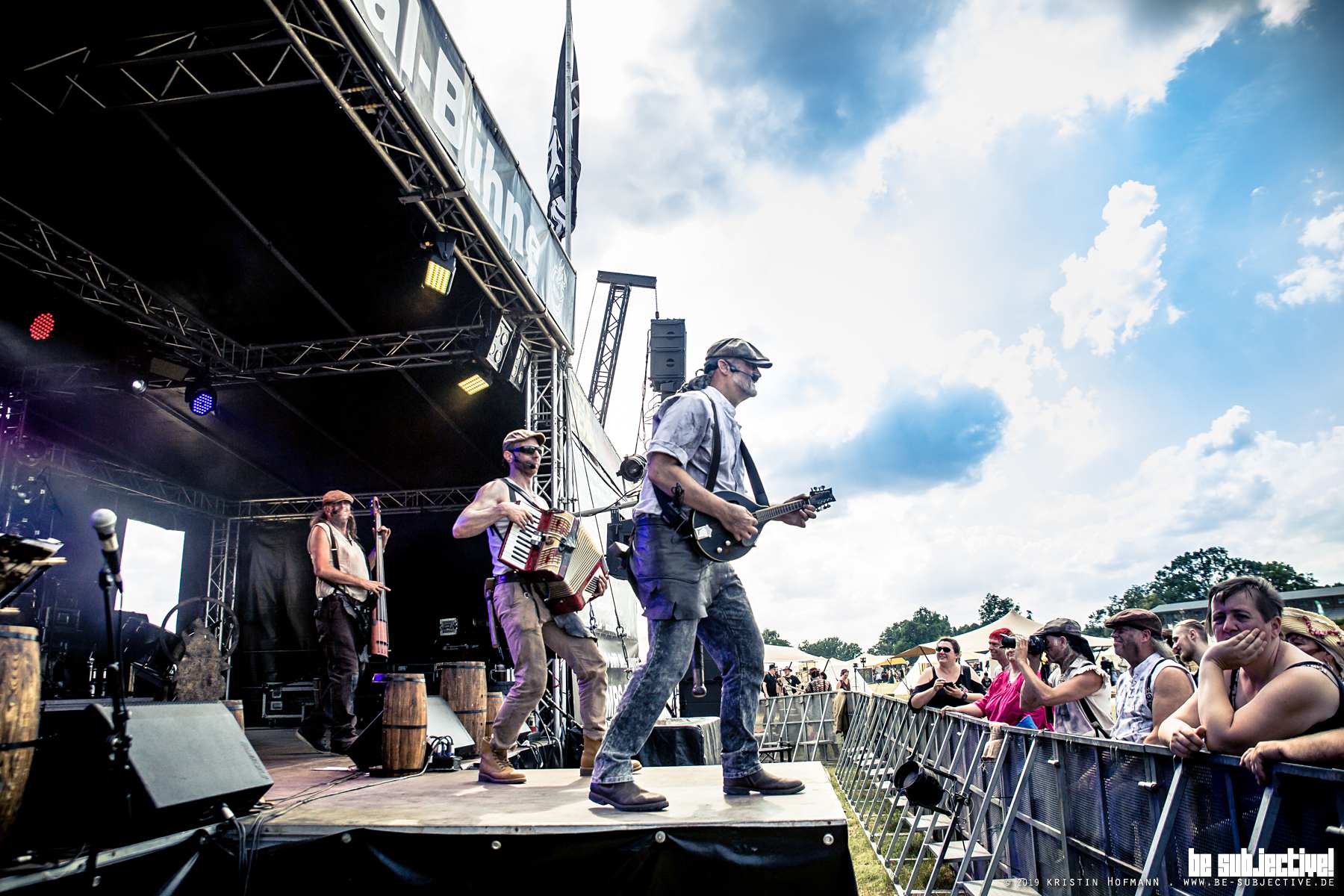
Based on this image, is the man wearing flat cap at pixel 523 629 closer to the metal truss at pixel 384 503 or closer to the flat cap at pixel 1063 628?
the flat cap at pixel 1063 628

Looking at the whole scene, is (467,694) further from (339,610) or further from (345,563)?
(345,563)

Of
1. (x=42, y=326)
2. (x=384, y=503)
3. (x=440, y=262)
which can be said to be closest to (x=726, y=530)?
(x=440, y=262)

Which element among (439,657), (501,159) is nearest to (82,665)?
(439,657)

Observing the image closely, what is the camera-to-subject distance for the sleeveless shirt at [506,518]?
446 cm

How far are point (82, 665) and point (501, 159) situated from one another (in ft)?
34.6

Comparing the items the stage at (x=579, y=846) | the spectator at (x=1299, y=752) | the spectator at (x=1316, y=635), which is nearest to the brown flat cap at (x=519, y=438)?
the stage at (x=579, y=846)

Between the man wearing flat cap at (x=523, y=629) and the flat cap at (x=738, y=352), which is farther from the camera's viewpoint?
the man wearing flat cap at (x=523, y=629)

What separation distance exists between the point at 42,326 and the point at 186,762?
8637 millimetres

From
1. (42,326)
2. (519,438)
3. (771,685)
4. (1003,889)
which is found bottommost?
(771,685)

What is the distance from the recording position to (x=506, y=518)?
4.51 meters

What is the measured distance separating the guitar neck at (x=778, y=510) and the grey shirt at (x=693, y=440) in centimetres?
13

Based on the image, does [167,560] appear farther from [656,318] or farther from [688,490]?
[688,490]

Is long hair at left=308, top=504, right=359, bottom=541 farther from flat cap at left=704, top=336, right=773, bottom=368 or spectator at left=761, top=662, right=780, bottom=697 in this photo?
spectator at left=761, top=662, right=780, bottom=697

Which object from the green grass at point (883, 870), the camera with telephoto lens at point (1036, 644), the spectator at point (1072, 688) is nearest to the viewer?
the spectator at point (1072, 688)
